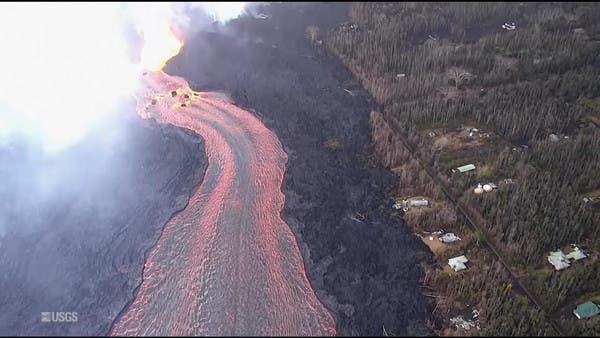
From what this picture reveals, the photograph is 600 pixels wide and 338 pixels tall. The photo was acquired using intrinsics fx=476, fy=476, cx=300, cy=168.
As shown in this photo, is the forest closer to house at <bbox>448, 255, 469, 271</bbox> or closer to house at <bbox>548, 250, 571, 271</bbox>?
house at <bbox>548, 250, 571, 271</bbox>

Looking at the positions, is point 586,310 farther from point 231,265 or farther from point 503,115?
point 231,265

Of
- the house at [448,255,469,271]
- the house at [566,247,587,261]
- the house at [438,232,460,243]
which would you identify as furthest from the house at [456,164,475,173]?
the house at [566,247,587,261]

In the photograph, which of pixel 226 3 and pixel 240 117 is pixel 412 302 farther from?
pixel 226 3

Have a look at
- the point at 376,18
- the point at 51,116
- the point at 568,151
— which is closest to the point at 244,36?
the point at 376,18

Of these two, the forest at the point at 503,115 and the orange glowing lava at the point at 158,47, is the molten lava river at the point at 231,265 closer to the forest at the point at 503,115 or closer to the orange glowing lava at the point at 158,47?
the forest at the point at 503,115

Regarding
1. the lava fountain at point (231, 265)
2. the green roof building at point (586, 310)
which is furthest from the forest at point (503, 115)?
the lava fountain at point (231, 265)

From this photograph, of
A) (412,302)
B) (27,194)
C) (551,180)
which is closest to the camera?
(412,302)
